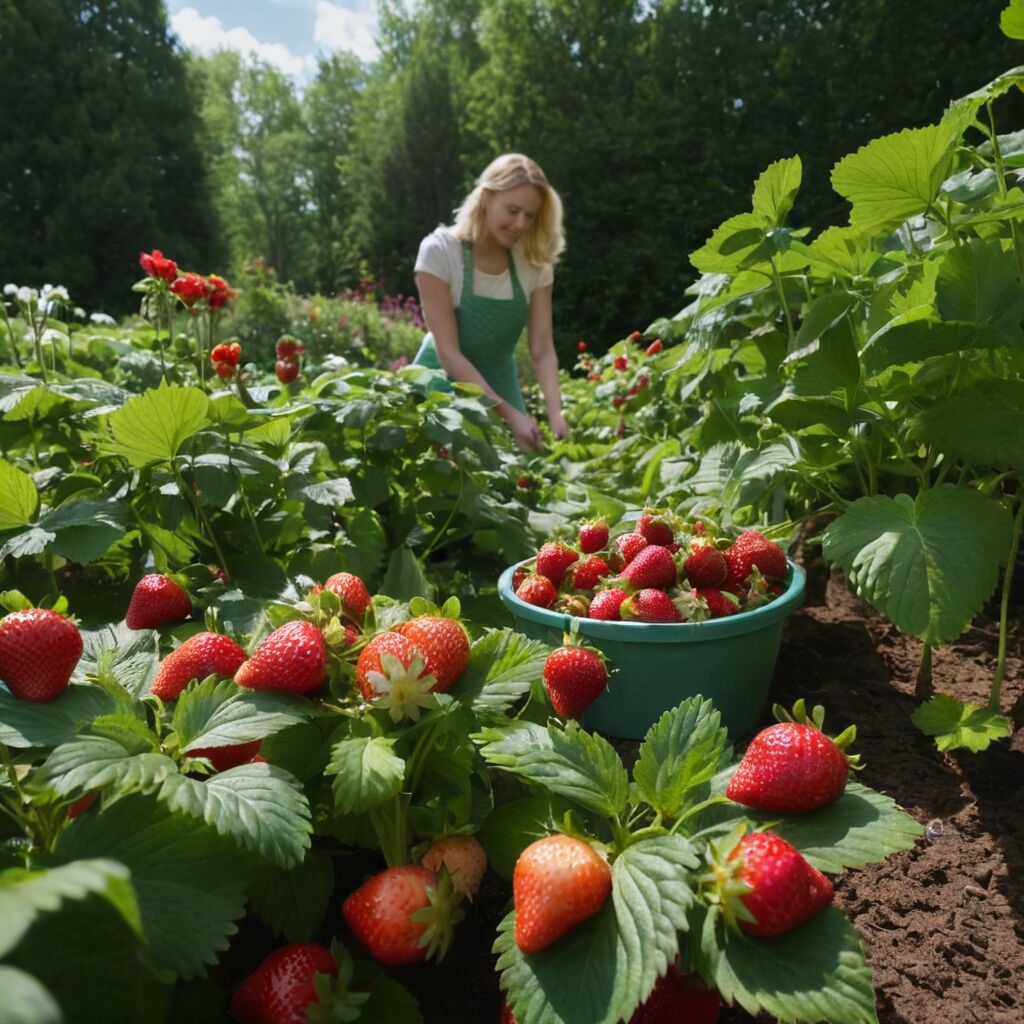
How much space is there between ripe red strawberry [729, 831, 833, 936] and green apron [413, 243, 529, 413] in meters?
2.73

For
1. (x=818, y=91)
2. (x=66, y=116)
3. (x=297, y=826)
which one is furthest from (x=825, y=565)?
(x=66, y=116)

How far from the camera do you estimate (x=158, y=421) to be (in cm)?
148

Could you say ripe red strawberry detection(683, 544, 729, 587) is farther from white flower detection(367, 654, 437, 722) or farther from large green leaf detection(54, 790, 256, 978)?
large green leaf detection(54, 790, 256, 978)

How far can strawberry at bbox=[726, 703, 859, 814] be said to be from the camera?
0.81 metres

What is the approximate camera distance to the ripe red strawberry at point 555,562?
1584mm

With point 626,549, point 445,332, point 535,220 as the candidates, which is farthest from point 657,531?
point 535,220

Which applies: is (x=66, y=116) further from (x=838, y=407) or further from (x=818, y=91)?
(x=838, y=407)

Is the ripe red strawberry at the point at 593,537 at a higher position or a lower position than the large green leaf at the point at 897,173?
lower

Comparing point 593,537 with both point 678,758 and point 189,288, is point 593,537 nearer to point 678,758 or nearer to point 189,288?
point 678,758

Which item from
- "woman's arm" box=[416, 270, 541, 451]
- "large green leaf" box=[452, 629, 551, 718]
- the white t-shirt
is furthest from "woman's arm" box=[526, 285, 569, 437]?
"large green leaf" box=[452, 629, 551, 718]

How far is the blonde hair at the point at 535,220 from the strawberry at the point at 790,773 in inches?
105

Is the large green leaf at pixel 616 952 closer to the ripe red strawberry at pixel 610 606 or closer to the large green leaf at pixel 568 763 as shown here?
the large green leaf at pixel 568 763

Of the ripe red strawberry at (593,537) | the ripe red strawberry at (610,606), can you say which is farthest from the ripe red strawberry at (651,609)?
the ripe red strawberry at (593,537)

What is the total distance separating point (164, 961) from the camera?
0.70 meters
